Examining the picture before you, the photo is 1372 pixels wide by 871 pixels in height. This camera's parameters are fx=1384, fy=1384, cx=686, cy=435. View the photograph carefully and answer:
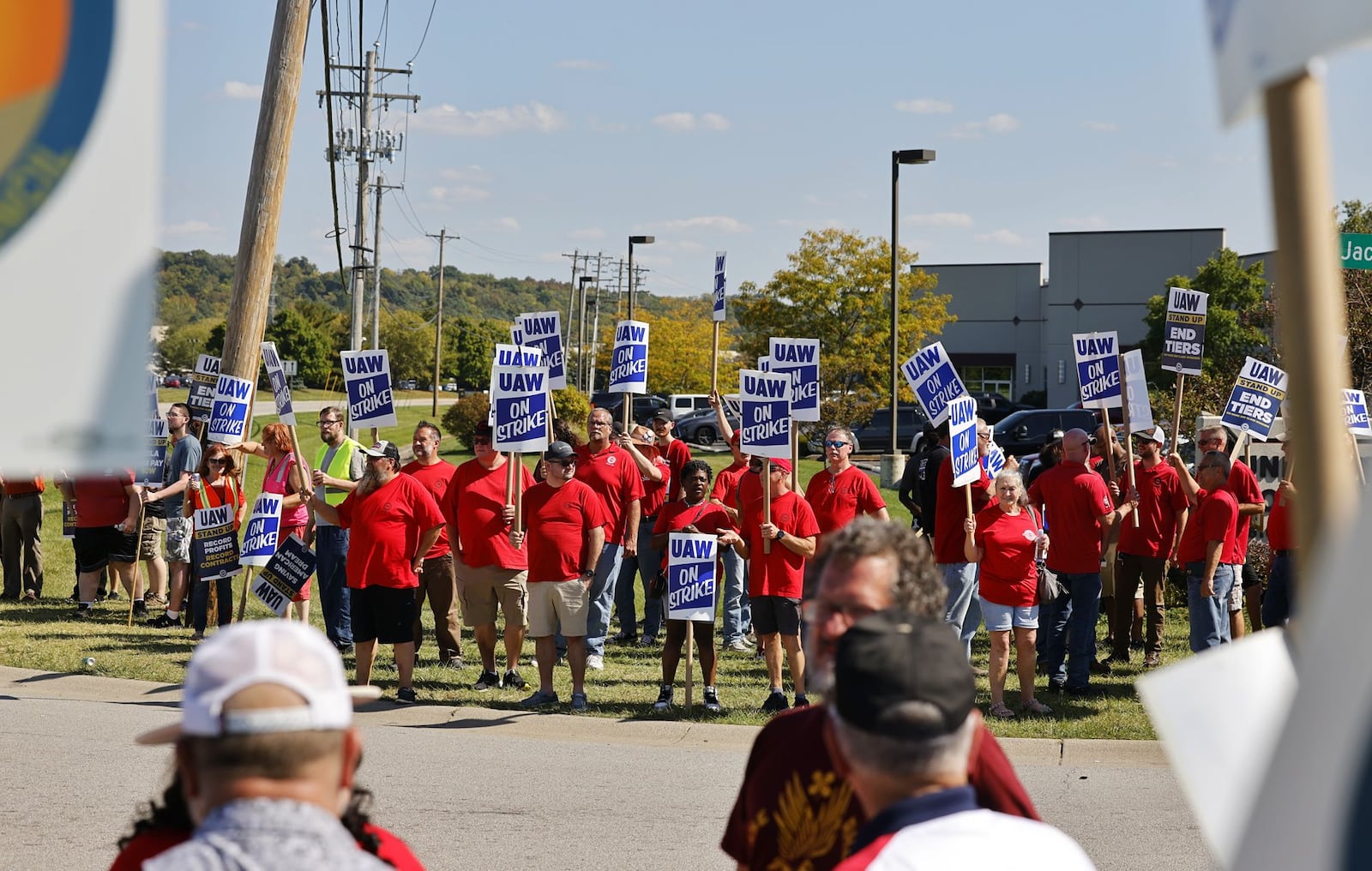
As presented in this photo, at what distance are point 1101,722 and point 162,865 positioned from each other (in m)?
8.94

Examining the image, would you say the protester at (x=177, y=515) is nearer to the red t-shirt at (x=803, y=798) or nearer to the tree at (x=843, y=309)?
the red t-shirt at (x=803, y=798)

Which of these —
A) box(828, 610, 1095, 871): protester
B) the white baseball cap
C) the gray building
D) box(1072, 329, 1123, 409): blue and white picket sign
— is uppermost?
the gray building

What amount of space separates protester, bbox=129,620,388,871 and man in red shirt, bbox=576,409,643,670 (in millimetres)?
9706

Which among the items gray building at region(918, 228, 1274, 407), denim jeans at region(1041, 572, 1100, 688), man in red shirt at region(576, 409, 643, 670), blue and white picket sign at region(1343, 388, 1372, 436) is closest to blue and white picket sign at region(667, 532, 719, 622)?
man in red shirt at region(576, 409, 643, 670)

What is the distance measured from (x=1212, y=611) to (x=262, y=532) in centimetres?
785

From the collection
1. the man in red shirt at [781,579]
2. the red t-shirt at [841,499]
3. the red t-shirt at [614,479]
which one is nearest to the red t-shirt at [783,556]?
the man in red shirt at [781,579]

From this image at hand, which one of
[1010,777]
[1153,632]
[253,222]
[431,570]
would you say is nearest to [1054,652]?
[1153,632]

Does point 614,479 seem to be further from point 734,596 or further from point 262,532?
point 262,532

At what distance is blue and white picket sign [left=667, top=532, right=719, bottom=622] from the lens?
33.4 ft

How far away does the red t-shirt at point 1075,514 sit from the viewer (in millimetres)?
10812

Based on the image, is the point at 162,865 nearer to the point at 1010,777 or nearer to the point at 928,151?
the point at 1010,777

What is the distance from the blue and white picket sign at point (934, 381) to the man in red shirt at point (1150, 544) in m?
2.02

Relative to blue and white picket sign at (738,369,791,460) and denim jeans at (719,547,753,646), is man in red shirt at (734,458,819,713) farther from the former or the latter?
denim jeans at (719,547,753,646)

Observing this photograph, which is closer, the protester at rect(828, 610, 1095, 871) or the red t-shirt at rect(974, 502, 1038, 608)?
the protester at rect(828, 610, 1095, 871)
